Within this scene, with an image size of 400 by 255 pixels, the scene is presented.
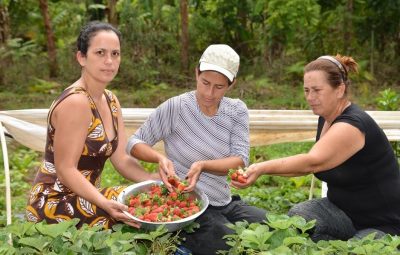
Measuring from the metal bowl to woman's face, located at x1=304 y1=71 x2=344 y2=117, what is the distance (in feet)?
2.43

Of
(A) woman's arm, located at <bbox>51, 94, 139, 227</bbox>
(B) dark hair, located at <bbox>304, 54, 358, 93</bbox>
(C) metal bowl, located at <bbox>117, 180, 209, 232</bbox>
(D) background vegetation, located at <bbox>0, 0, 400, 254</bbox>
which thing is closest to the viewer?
(C) metal bowl, located at <bbox>117, 180, 209, 232</bbox>

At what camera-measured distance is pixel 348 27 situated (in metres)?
→ 10.8

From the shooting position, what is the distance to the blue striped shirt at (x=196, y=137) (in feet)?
11.3

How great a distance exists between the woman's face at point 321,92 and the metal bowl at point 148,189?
2.43ft

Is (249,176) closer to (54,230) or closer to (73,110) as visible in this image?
(73,110)

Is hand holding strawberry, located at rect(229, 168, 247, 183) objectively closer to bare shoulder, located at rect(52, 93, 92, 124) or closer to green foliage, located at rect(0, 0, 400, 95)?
bare shoulder, located at rect(52, 93, 92, 124)

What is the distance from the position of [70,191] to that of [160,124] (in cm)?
62

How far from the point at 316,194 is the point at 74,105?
2.88 metres

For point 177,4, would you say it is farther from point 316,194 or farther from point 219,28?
point 316,194

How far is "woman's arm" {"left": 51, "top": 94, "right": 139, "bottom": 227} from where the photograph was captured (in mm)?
2984

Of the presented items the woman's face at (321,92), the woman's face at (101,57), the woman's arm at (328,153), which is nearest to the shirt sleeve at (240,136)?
the woman's arm at (328,153)

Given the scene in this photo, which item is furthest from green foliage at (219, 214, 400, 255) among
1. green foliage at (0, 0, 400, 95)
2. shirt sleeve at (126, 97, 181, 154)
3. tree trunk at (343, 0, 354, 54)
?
tree trunk at (343, 0, 354, 54)

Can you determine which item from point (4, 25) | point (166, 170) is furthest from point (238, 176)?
point (4, 25)

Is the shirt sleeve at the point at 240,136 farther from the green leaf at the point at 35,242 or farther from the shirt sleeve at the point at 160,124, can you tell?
the green leaf at the point at 35,242
